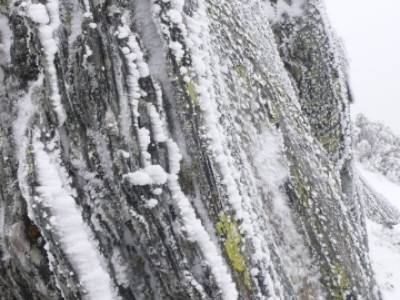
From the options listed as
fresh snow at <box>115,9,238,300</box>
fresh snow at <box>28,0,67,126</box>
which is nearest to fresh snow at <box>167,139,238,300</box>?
fresh snow at <box>115,9,238,300</box>

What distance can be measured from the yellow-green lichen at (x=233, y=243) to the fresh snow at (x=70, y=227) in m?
0.88

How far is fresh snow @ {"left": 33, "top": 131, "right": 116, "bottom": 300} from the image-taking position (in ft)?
10.1

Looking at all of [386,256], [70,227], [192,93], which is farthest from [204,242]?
[386,256]

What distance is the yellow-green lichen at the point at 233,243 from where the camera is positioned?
3.33m

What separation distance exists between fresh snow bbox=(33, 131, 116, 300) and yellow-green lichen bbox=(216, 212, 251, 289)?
884mm

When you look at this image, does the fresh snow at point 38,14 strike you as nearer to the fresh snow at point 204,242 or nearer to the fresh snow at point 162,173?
the fresh snow at point 162,173

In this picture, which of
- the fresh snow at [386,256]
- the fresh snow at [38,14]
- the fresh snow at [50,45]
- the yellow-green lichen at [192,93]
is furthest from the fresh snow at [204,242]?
the fresh snow at [386,256]

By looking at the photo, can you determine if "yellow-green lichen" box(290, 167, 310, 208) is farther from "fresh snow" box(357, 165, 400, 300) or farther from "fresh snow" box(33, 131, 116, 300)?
"fresh snow" box(357, 165, 400, 300)

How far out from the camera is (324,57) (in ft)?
27.0

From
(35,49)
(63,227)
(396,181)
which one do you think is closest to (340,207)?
(63,227)

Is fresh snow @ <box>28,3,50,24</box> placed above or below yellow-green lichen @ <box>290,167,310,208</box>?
above

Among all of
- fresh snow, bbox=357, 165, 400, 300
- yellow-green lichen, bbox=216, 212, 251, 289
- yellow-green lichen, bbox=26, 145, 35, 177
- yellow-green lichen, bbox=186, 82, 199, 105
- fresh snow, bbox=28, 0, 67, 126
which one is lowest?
fresh snow, bbox=357, 165, 400, 300

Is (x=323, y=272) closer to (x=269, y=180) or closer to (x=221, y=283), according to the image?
(x=269, y=180)

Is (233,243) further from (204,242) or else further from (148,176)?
(148,176)
